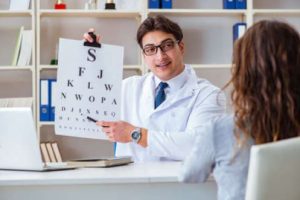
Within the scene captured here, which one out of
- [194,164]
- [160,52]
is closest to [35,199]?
[194,164]

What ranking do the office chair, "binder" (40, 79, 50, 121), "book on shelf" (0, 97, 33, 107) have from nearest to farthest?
the office chair
"book on shelf" (0, 97, 33, 107)
"binder" (40, 79, 50, 121)

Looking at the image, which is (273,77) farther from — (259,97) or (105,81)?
(105,81)

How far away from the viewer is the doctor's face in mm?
2514

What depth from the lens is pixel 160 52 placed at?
2512 mm

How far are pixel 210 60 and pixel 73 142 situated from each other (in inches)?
44.8

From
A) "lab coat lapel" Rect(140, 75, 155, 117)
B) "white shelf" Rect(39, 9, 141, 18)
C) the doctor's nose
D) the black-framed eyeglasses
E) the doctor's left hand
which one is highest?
"white shelf" Rect(39, 9, 141, 18)

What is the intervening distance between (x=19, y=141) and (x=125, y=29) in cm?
211

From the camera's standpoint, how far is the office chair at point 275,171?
1.20 meters

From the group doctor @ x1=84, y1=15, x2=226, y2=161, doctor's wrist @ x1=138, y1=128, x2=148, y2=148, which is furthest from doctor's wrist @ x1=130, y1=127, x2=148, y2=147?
doctor @ x1=84, y1=15, x2=226, y2=161

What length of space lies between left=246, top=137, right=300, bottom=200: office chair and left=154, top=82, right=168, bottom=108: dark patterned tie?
1.31 metres

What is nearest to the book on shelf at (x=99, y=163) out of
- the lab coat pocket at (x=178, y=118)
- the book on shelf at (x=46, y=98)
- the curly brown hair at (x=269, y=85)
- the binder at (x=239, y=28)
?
the lab coat pocket at (x=178, y=118)

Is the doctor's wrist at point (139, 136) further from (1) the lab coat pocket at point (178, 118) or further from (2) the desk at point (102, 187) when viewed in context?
(2) the desk at point (102, 187)

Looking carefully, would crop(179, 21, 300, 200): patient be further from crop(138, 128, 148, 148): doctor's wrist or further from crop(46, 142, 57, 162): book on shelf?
→ crop(46, 142, 57, 162): book on shelf

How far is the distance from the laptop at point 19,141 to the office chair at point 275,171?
90cm
